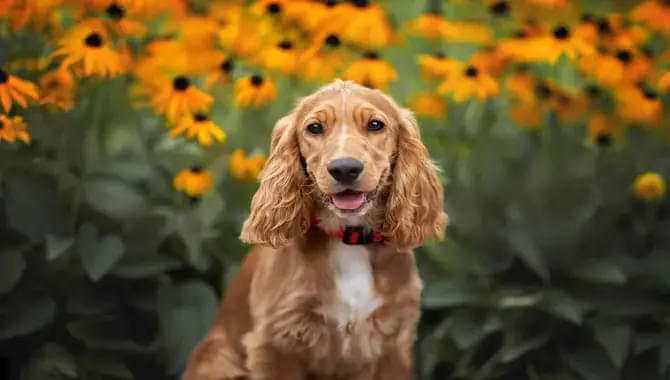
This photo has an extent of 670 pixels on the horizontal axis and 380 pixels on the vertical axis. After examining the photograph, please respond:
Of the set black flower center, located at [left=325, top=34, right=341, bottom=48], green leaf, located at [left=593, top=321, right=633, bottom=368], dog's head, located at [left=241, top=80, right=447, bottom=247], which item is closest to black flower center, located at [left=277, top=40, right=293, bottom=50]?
black flower center, located at [left=325, top=34, right=341, bottom=48]

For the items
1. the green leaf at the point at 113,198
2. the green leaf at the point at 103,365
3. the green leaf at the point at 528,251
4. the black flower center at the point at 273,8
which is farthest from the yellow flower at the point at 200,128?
the green leaf at the point at 528,251

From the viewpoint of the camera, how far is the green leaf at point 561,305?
13.8 ft

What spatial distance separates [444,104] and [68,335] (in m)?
1.85

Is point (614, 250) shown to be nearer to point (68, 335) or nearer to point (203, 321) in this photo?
point (203, 321)

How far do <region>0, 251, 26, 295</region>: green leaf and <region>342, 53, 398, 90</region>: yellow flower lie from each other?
1481 millimetres

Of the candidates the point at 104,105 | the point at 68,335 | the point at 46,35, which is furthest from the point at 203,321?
the point at 46,35

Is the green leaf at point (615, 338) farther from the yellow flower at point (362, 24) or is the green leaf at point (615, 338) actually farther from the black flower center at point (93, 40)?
the black flower center at point (93, 40)

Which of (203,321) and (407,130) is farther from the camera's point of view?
(203,321)

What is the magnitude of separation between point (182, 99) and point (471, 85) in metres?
1.17

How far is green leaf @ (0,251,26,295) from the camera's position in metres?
4.00

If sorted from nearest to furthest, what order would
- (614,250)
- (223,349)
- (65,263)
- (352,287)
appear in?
(352,287) → (223,349) → (65,263) → (614,250)

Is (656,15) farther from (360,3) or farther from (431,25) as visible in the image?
(360,3)

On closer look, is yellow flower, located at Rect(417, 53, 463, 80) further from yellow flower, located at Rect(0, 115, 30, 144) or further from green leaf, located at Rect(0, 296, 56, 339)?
green leaf, located at Rect(0, 296, 56, 339)

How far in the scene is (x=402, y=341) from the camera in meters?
3.49
